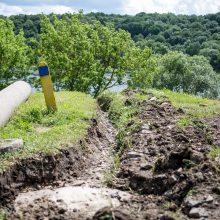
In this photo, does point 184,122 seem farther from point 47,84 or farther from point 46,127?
point 47,84

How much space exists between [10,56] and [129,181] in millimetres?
28508

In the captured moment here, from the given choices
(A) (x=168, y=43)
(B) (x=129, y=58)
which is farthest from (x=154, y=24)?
(B) (x=129, y=58)

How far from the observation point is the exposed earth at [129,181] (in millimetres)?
6172

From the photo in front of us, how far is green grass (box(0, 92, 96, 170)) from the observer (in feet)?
27.6

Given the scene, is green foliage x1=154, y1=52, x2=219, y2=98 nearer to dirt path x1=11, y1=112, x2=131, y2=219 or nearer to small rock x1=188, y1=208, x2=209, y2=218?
dirt path x1=11, y1=112, x2=131, y2=219

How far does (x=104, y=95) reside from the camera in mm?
16344

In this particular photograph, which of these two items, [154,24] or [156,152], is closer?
[156,152]

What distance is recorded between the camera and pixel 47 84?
12203mm

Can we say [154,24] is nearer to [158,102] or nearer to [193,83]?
[193,83]

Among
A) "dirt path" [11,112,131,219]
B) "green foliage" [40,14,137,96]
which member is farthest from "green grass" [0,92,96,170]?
"green foliage" [40,14,137,96]

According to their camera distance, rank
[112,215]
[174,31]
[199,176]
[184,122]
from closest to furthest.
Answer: [112,215], [199,176], [184,122], [174,31]

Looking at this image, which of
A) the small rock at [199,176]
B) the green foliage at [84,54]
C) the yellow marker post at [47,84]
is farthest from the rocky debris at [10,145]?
the green foliage at [84,54]

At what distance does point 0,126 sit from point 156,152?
3.88 metres

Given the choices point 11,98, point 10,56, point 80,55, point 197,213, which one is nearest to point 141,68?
point 80,55
